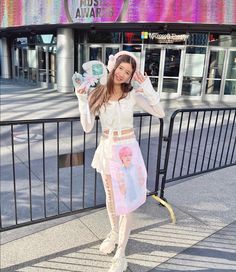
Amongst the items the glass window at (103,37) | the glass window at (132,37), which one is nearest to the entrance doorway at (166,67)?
the glass window at (132,37)

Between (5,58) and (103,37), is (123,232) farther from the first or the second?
(5,58)

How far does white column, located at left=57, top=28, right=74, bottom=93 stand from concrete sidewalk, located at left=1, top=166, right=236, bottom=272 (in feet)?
43.8

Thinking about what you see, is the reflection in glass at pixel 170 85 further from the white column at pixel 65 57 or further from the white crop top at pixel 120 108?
the white crop top at pixel 120 108

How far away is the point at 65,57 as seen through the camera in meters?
16.0

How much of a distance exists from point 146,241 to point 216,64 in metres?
13.6

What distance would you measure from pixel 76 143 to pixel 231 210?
12.7 ft

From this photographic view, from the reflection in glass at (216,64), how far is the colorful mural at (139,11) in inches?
95.8

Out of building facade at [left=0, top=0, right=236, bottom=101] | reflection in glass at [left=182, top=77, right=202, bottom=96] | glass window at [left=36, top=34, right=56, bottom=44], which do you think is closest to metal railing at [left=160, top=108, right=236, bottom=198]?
building facade at [left=0, top=0, right=236, bottom=101]

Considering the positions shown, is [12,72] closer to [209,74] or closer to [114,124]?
[209,74]

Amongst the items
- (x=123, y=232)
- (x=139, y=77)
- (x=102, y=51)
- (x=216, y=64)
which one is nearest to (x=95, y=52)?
(x=102, y=51)

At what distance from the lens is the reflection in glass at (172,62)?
15.1 meters

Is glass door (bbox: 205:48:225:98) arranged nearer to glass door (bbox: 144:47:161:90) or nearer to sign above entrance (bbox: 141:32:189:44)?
sign above entrance (bbox: 141:32:189:44)

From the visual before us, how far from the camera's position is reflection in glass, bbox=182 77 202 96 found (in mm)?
15266

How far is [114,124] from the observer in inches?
92.6
